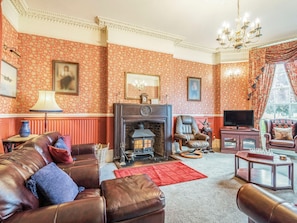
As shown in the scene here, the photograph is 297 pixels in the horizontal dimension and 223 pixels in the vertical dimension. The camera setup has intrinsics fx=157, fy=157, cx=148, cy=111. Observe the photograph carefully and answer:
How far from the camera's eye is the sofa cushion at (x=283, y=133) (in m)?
4.16

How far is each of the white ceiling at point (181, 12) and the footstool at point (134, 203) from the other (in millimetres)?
3205

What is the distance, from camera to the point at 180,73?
4988 mm

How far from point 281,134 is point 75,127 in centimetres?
535

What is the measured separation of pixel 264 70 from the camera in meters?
4.74

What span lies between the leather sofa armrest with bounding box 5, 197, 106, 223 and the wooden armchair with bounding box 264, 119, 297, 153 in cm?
478

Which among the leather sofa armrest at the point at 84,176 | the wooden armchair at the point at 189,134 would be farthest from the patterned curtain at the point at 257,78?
the leather sofa armrest at the point at 84,176

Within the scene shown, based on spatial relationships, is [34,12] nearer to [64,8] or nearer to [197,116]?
[64,8]

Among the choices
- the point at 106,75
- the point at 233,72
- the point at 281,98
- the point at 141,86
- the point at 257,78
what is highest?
the point at 233,72

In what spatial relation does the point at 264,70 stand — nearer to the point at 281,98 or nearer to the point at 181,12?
the point at 281,98

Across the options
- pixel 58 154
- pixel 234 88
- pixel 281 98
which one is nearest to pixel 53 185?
pixel 58 154

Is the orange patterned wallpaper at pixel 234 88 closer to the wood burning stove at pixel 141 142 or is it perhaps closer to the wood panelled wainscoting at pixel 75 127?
the wood burning stove at pixel 141 142

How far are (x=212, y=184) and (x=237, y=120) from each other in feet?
9.41

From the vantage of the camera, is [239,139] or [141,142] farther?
[239,139]

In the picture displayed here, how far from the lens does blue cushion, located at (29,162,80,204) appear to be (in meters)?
1.15
